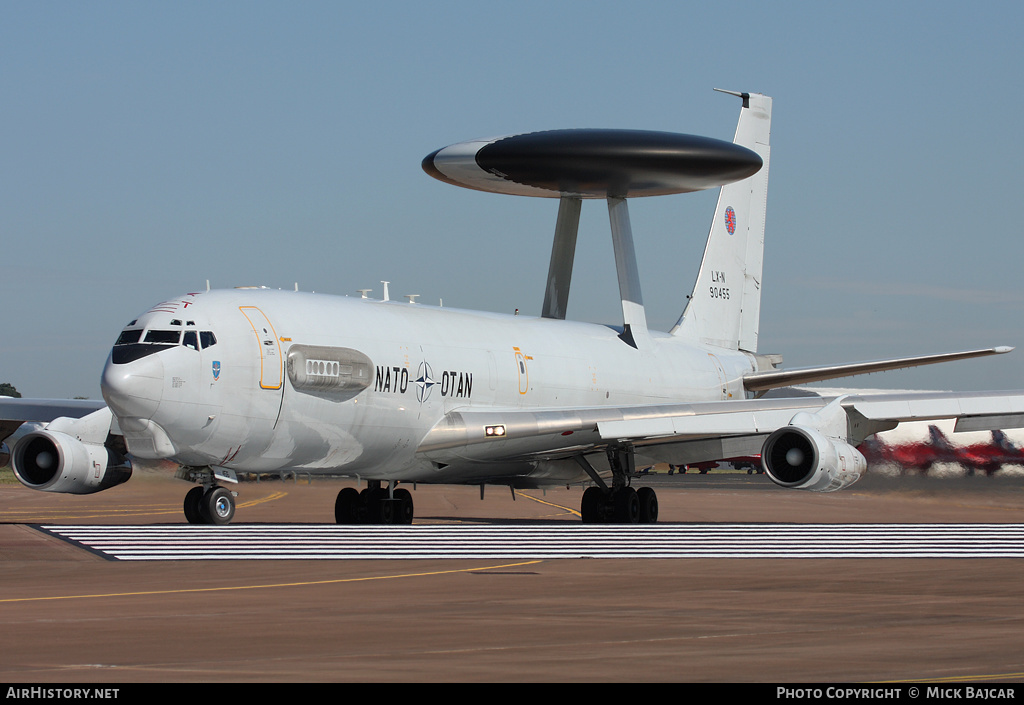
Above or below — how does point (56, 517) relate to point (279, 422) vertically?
below

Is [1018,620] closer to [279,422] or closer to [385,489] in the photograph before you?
[279,422]

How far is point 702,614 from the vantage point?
32.3ft

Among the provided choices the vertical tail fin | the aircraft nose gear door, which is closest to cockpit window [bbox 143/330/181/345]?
the aircraft nose gear door

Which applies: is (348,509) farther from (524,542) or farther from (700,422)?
(524,542)

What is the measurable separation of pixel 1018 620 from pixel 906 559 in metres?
6.08

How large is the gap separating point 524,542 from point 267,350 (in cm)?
551

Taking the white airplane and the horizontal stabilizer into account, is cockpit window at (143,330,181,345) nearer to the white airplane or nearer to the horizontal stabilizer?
the white airplane

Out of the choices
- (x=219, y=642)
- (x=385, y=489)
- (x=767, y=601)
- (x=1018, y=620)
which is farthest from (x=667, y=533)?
(x=219, y=642)

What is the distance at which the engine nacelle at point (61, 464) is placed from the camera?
72.0ft

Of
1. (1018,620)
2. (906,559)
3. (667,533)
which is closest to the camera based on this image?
(1018,620)

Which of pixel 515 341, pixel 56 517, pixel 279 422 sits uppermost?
pixel 515 341

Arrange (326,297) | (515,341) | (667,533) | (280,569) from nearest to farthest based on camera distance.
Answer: (280,569) → (667,533) → (326,297) → (515,341)

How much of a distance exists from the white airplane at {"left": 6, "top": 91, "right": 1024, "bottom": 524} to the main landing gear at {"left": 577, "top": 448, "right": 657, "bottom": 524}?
34 mm

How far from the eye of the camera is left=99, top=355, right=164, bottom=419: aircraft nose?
1948cm
